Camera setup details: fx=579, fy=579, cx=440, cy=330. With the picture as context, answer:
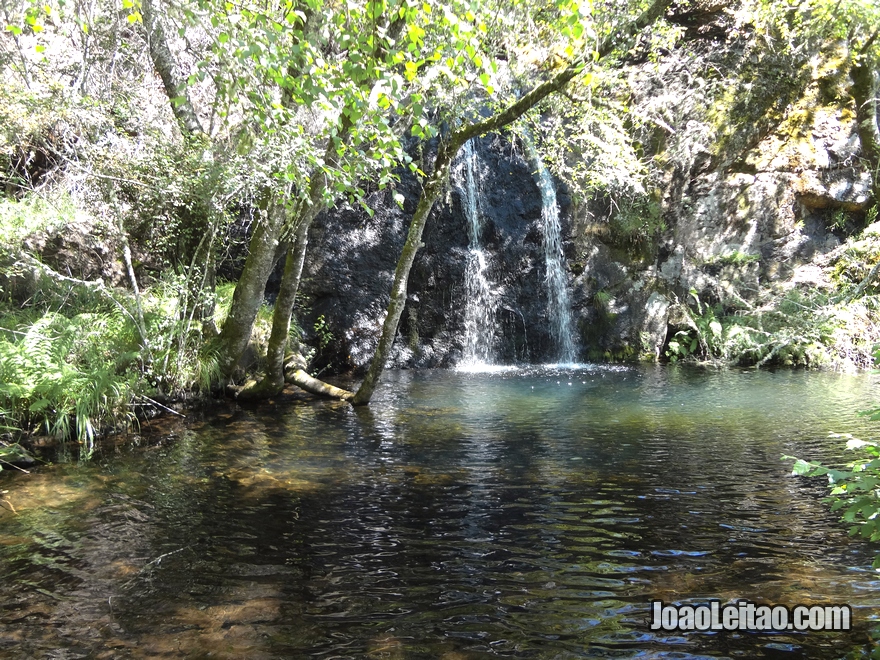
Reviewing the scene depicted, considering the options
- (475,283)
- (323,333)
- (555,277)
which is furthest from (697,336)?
(323,333)

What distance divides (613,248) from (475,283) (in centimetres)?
423

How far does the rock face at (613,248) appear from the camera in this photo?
1570 cm

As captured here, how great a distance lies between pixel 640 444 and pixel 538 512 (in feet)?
8.80

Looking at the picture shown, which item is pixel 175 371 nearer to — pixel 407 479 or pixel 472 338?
pixel 407 479

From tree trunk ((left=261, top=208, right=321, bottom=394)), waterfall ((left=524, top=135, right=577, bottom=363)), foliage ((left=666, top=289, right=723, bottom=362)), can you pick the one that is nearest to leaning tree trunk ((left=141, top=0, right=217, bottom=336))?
tree trunk ((left=261, top=208, right=321, bottom=394))

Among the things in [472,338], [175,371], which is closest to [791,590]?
[175,371]

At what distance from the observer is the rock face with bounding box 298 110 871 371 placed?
15.7m

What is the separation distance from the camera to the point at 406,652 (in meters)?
2.97

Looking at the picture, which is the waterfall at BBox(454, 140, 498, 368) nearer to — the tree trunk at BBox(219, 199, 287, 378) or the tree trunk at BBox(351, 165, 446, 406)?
the tree trunk at BBox(351, 165, 446, 406)

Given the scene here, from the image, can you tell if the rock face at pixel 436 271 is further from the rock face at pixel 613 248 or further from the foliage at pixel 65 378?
the foliage at pixel 65 378

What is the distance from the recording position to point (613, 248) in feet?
54.7

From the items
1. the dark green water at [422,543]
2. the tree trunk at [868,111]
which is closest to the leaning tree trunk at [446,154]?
the dark green water at [422,543]

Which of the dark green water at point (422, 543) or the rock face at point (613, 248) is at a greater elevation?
the rock face at point (613, 248)

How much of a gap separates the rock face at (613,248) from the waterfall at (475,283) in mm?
180
